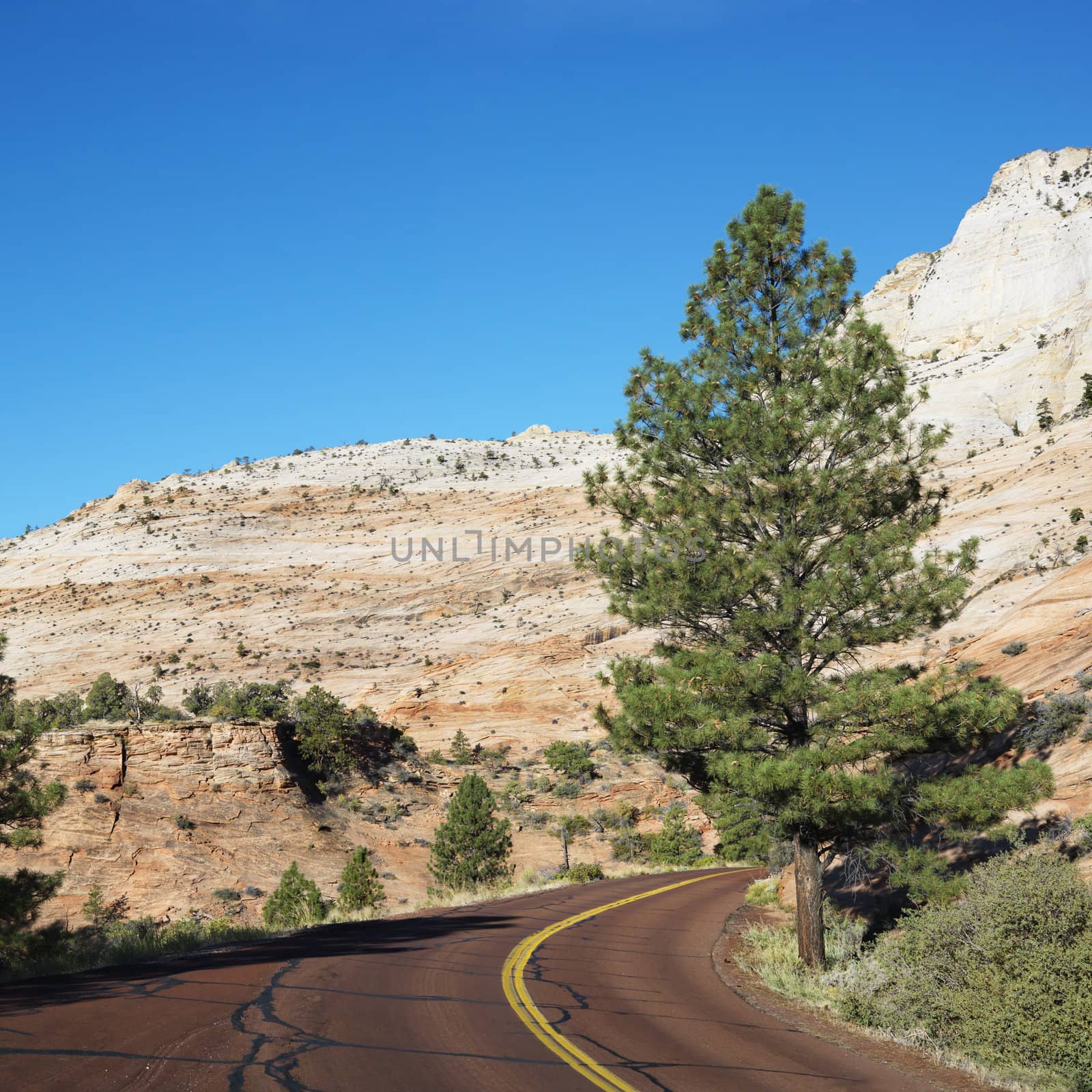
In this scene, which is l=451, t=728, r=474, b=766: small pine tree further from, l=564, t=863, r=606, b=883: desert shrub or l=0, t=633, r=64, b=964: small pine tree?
l=0, t=633, r=64, b=964: small pine tree

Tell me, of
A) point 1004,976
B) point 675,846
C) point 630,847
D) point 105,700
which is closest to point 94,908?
point 675,846

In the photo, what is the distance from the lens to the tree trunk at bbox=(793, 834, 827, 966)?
12547mm

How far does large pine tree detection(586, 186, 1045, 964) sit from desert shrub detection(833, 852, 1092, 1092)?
6.61 feet

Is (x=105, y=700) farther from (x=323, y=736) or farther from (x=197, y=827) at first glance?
(x=197, y=827)

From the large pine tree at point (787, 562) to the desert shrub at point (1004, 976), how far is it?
6.61 feet

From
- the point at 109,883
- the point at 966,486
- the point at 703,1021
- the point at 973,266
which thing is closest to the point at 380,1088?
the point at 703,1021

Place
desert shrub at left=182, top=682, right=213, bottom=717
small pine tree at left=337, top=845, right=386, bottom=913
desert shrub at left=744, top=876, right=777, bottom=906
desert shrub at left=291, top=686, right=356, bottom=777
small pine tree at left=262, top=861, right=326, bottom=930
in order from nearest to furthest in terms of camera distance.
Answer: desert shrub at left=744, top=876, right=777, bottom=906 < small pine tree at left=262, top=861, right=326, bottom=930 < small pine tree at left=337, top=845, right=386, bottom=913 < desert shrub at left=291, top=686, right=356, bottom=777 < desert shrub at left=182, top=682, right=213, bottom=717

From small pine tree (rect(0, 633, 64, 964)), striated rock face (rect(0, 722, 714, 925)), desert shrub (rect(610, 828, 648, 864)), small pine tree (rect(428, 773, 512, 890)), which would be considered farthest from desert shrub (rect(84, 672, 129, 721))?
small pine tree (rect(0, 633, 64, 964))

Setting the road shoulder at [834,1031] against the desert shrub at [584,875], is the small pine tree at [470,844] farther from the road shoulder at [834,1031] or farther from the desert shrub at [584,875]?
the road shoulder at [834,1031]

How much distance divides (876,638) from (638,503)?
4.11m

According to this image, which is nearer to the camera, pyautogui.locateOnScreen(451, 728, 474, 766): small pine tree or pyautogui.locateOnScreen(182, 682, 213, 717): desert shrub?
pyautogui.locateOnScreen(182, 682, 213, 717): desert shrub

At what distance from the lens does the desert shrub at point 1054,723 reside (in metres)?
14.8

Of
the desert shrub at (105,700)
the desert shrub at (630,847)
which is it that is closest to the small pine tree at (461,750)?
the desert shrub at (630,847)

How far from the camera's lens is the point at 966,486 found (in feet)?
216
